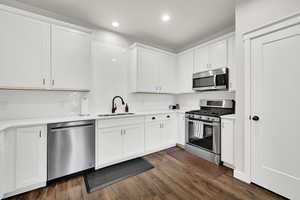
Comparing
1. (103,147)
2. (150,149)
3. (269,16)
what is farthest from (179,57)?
(103,147)

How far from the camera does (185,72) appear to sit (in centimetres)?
366

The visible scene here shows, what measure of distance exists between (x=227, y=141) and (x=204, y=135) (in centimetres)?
48

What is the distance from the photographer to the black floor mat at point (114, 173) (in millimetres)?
1963

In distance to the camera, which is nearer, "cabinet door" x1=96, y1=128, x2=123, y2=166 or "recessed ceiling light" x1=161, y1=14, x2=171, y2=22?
"cabinet door" x1=96, y1=128, x2=123, y2=166

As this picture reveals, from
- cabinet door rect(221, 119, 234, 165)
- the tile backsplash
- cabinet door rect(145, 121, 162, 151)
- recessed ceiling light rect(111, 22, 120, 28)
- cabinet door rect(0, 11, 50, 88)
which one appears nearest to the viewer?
cabinet door rect(0, 11, 50, 88)

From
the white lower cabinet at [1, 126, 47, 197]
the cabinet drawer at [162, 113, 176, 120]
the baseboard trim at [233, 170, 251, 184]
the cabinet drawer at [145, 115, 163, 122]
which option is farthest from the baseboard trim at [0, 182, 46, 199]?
the baseboard trim at [233, 170, 251, 184]

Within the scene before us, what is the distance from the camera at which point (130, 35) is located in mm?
3268

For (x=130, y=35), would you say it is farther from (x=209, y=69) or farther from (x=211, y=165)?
(x=211, y=165)

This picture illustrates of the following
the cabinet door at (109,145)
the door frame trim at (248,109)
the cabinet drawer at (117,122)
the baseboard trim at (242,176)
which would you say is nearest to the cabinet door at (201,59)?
the door frame trim at (248,109)

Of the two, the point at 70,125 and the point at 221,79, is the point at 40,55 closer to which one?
the point at 70,125

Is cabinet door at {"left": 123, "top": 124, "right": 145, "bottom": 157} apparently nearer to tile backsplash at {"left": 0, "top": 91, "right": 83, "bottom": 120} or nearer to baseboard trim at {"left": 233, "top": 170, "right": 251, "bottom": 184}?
tile backsplash at {"left": 0, "top": 91, "right": 83, "bottom": 120}

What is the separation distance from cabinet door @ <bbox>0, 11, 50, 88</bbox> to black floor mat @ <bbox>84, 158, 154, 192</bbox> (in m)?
A: 1.70

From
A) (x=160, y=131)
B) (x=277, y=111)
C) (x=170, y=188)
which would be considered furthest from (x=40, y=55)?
(x=277, y=111)

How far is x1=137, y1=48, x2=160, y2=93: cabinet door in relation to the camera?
3154 millimetres
